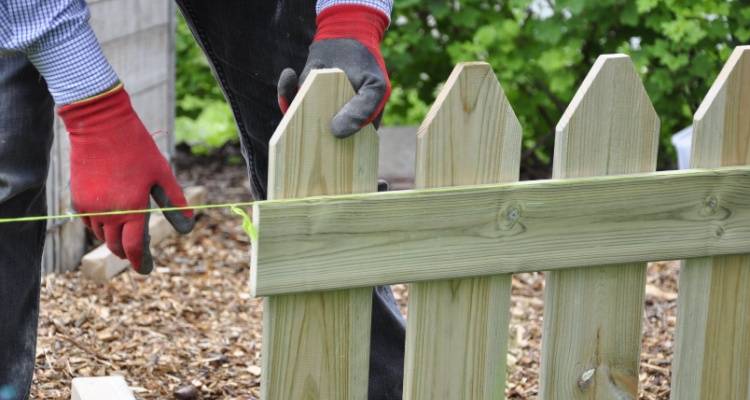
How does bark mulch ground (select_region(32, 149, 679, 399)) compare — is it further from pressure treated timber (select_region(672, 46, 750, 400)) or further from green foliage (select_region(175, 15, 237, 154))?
green foliage (select_region(175, 15, 237, 154))

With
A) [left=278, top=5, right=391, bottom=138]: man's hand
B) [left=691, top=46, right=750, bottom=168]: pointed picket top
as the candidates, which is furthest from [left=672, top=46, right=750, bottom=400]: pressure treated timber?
[left=278, top=5, right=391, bottom=138]: man's hand

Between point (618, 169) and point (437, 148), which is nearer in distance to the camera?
point (437, 148)

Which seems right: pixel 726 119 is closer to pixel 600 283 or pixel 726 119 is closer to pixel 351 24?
pixel 600 283

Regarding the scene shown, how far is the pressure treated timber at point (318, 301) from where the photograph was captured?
1.68m

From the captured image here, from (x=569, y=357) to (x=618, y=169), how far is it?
0.35 metres

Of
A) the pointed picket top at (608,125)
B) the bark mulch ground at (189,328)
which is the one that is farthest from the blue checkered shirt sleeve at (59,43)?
the bark mulch ground at (189,328)

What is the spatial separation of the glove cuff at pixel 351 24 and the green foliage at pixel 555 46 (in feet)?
7.17

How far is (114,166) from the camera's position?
1.96 metres

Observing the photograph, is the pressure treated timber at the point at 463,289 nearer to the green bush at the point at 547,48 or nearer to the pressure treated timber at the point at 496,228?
the pressure treated timber at the point at 496,228

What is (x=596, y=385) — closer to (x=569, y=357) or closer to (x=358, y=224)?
(x=569, y=357)

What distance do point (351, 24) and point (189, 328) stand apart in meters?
1.57

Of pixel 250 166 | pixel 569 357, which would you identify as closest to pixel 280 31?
pixel 250 166

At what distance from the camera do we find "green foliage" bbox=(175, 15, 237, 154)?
5320 millimetres

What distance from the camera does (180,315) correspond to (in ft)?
11.2
